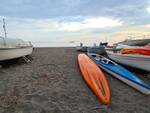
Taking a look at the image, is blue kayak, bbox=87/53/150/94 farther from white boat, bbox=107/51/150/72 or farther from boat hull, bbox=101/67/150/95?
white boat, bbox=107/51/150/72

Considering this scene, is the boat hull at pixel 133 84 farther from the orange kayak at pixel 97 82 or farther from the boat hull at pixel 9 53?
the boat hull at pixel 9 53

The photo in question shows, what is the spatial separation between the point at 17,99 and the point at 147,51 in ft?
20.0

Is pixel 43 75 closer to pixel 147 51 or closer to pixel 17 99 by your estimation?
pixel 17 99

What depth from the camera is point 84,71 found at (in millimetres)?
8102

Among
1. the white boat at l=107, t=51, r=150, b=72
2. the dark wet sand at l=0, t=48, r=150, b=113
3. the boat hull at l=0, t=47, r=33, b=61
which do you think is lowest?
the dark wet sand at l=0, t=48, r=150, b=113

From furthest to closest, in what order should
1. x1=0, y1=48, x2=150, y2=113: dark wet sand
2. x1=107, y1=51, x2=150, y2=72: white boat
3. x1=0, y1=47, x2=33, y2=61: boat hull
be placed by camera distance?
1. x1=0, y1=47, x2=33, y2=61: boat hull
2. x1=107, y1=51, x2=150, y2=72: white boat
3. x1=0, y1=48, x2=150, y2=113: dark wet sand

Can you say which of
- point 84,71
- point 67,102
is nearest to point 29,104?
point 67,102

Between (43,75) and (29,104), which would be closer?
(29,104)

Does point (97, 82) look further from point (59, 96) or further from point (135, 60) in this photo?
point (135, 60)

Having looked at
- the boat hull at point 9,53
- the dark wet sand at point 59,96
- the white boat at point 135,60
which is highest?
the boat hull at point 9,53

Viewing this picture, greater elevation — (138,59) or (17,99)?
(138,59)

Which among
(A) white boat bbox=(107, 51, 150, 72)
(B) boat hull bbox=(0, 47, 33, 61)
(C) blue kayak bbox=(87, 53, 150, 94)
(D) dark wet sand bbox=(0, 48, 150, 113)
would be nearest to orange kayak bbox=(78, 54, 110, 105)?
(D) dark wet sand bbox=(0, 48, 150, 113)

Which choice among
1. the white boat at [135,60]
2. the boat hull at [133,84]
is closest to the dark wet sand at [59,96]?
the boat hull at [133,84]

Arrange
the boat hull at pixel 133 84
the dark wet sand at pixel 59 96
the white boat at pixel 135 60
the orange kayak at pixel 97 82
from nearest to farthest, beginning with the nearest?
the dark wet sand at pixel 59 96 < the orange kayak at pixel 97 82 < the boat hull at pixel 133 84 < the white boat at pixel 135 60
